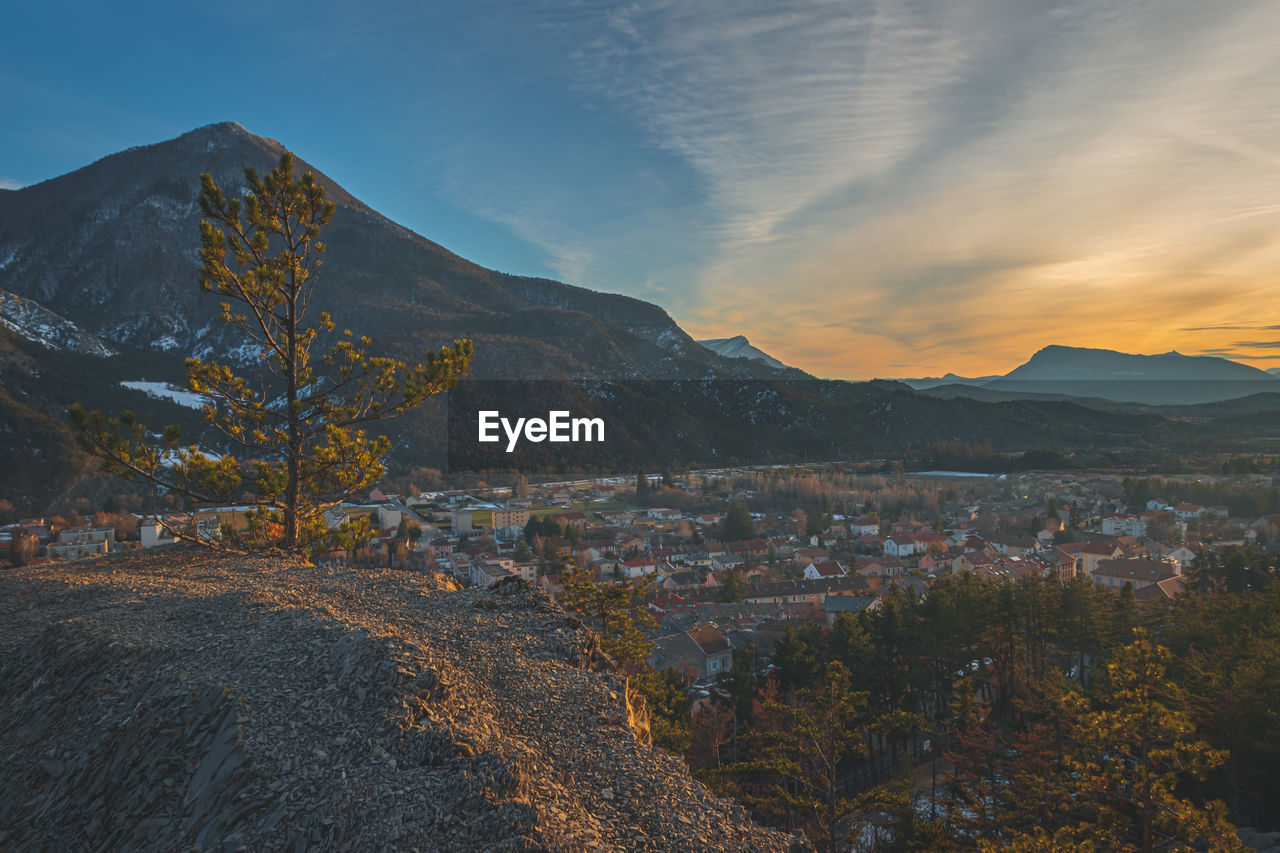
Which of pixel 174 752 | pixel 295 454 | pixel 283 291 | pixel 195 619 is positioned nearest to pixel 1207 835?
pixel 174 752

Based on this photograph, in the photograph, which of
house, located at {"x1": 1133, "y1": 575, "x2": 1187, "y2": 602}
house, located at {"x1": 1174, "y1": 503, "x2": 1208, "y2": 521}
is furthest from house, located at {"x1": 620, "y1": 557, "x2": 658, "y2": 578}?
house, located at {"x1": 1174, "y1": 503, "x2": 1208, "y2": 521}

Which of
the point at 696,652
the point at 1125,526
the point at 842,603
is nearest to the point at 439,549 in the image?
the point at 696,652

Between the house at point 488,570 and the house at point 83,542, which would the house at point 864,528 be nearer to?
the house at point 488,570

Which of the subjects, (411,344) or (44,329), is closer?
(44,329)

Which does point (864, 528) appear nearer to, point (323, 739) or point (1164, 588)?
point (1164, 588)

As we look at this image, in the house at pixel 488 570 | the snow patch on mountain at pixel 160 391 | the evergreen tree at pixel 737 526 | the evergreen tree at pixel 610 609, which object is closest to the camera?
the evergreen tree at pixel 610 609

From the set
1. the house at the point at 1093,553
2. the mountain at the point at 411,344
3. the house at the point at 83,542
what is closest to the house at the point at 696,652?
the house at the point at 83,542

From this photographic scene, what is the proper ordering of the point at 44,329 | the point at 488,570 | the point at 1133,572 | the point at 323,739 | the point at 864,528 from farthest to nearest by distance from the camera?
the point at 44,329 → the point at 864,528 → the point at 488,570 → the point at 1133,572 → the point at 323,739
